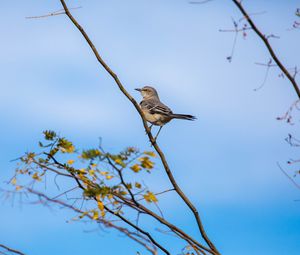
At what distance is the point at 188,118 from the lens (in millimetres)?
8289

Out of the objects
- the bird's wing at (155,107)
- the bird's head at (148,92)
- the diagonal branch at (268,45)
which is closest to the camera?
the diagonal branch at (268,45)

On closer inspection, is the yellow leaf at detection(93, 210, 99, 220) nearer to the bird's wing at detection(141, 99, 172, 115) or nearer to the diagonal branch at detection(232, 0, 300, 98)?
the diagonal branch at detection(232, 0, 300, 98)

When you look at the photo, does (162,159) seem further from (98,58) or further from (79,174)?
(98,58)

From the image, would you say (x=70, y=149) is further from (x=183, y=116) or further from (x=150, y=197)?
(x=183, y=116)

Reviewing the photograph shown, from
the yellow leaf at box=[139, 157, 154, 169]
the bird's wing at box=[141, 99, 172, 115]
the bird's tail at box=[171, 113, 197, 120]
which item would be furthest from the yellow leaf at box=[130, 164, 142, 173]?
the bird's wing at box=[141, 99, 172, 115]

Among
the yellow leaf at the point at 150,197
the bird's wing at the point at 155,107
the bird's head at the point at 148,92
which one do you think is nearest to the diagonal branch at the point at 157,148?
the yellow leaf at the point at 150,197

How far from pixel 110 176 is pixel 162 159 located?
0.70 meters

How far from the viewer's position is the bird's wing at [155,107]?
32.3ft

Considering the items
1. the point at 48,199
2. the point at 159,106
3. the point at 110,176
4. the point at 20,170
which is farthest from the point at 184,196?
the point at 159,106

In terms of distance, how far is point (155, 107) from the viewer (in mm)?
10312

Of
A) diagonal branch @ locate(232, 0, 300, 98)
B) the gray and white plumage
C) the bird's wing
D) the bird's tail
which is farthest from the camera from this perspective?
the bird's wing

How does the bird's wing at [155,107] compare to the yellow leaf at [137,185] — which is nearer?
the yellow leaf at [137,185]

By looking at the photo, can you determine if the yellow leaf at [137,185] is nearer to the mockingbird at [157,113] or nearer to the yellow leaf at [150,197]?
the yellow leaf at [150,197]

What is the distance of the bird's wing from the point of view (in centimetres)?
986
